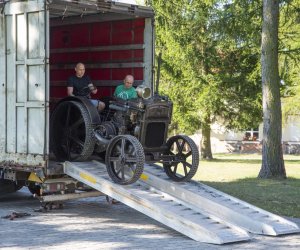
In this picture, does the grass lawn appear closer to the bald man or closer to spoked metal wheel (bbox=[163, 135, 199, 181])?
spoked metal wheel (bbox=[163, 135, 199, 181])

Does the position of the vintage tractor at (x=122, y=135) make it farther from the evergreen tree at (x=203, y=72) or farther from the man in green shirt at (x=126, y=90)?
the evergreen tree at (x=203, y=72)

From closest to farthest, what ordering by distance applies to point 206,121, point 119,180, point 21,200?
1. point 119,180
2. point 21,200
3. point 206,121

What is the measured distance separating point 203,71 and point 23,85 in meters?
21.2

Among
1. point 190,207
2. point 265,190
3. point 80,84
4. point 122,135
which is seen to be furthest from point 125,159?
point 265,190

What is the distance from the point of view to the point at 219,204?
987 cm

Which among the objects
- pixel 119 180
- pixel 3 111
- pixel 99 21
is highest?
pixel 99 21

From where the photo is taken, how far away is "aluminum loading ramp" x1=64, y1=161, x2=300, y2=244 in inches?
357

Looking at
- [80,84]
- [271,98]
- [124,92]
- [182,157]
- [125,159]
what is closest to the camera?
[125,159]

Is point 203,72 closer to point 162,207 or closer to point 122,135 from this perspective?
point 122,135

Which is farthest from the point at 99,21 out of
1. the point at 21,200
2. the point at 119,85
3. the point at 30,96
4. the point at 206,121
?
the point at 206,121

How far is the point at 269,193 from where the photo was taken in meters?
14.2

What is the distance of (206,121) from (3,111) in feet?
69.4

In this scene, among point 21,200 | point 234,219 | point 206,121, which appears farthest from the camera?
point 206,121

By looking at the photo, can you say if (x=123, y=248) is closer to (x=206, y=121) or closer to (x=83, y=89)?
(x=83, y=89)
